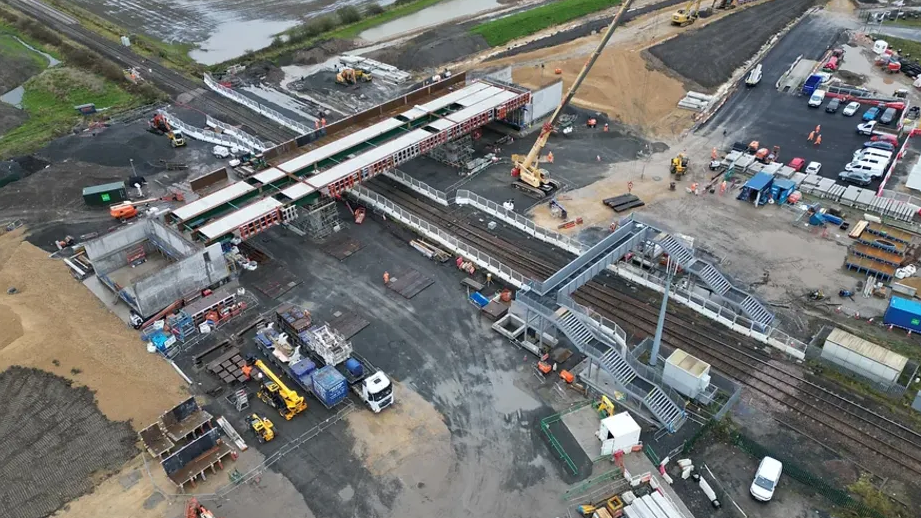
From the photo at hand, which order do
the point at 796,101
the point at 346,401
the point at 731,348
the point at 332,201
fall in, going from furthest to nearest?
the point at 796,101 → the point at 332,201 → the point at 731,348 → the point at 346,401

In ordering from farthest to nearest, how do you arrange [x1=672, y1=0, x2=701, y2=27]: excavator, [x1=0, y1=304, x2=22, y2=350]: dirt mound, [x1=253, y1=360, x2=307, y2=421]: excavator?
[x1=672, y1=0, x2=701, y2=27]: excavator < [x1=0, y1=304, x2=22, y2=350]: dirt mound < [x1=253, y1=360, x2=307, y2=421]: excavator

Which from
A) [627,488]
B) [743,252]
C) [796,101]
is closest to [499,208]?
[743,252]

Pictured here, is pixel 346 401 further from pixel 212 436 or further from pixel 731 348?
pixel 731 348

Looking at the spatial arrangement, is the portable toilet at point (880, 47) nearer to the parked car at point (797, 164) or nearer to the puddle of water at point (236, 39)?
the parked car at point (797, 164)

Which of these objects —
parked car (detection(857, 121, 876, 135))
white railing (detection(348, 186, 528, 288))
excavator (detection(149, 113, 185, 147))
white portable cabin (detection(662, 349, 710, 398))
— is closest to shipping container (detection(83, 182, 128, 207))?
excavator (detection(149, 113, 185, 147))

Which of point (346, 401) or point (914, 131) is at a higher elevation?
point (914, 131)

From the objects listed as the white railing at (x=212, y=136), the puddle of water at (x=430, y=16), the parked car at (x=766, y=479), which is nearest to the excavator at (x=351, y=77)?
the white railing at (x=212, y=136)

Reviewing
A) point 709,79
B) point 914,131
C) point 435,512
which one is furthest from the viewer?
point 709,79

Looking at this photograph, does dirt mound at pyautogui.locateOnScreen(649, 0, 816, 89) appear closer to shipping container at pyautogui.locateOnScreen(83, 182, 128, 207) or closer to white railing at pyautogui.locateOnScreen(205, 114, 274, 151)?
white railing at pyautogui.locateOnScreen(205, 114, 274, 151)
